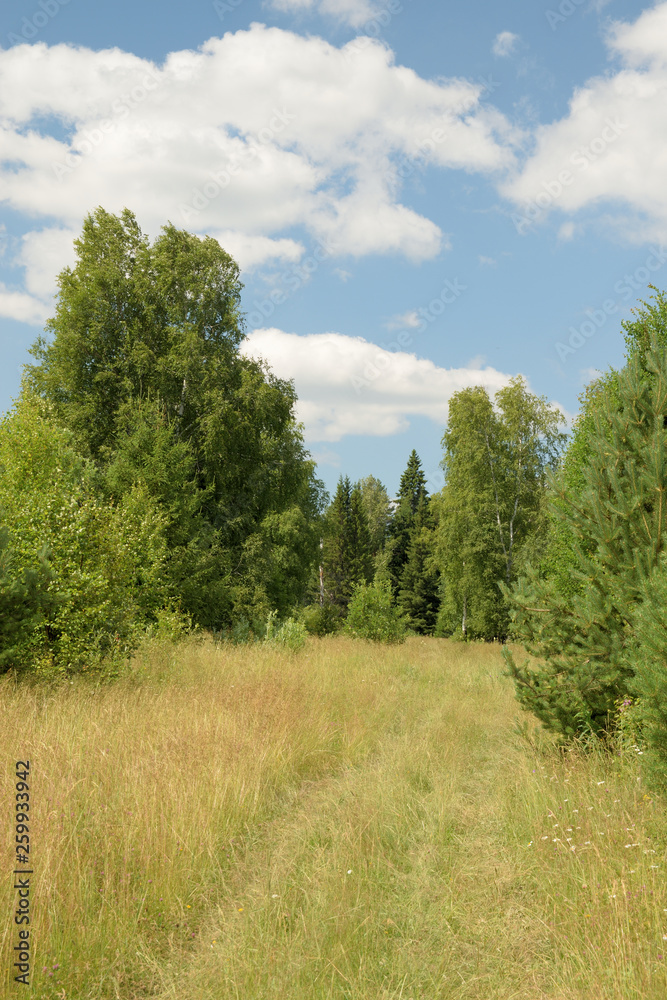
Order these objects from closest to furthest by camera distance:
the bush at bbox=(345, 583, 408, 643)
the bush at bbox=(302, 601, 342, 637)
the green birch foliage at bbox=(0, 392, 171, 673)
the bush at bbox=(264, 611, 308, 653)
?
the green birch foliage at bbox=(0, 392, 171, 673)
the bush at bbox=(264, 611, 308, 653)
the bush at bbox=(345, 583, 408, 643)
the bush at bbox=(302, 601, 342, 637)

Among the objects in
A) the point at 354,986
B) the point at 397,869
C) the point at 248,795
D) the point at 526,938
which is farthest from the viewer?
the point at 248,795

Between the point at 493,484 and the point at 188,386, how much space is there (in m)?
13.2

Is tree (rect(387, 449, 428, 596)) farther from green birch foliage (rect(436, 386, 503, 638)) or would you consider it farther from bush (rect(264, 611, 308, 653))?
bush (rect(264, 611, 308, 653))

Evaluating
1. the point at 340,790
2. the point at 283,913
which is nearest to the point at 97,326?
the point at 340,790

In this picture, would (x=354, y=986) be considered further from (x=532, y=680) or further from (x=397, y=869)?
(x=532, y=680)

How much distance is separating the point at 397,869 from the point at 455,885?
0.46 meters

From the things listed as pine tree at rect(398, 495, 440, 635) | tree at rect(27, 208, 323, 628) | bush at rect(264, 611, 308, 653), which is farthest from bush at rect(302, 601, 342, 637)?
bush at rect(264, 611, 308, 653)

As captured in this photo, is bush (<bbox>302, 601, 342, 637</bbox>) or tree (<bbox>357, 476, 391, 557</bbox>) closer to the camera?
bush (<bbox>302, 601, 342, 637</bbox>)

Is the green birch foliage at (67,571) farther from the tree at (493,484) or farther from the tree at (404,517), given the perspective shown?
the tree at (404,517)

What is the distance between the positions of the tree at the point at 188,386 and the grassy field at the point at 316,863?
13117 mm

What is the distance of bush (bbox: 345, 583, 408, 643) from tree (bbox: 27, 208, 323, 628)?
9.93ft

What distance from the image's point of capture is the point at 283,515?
2242 centimetres

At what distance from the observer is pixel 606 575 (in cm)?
550

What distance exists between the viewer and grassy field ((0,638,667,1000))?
298 centimetres
